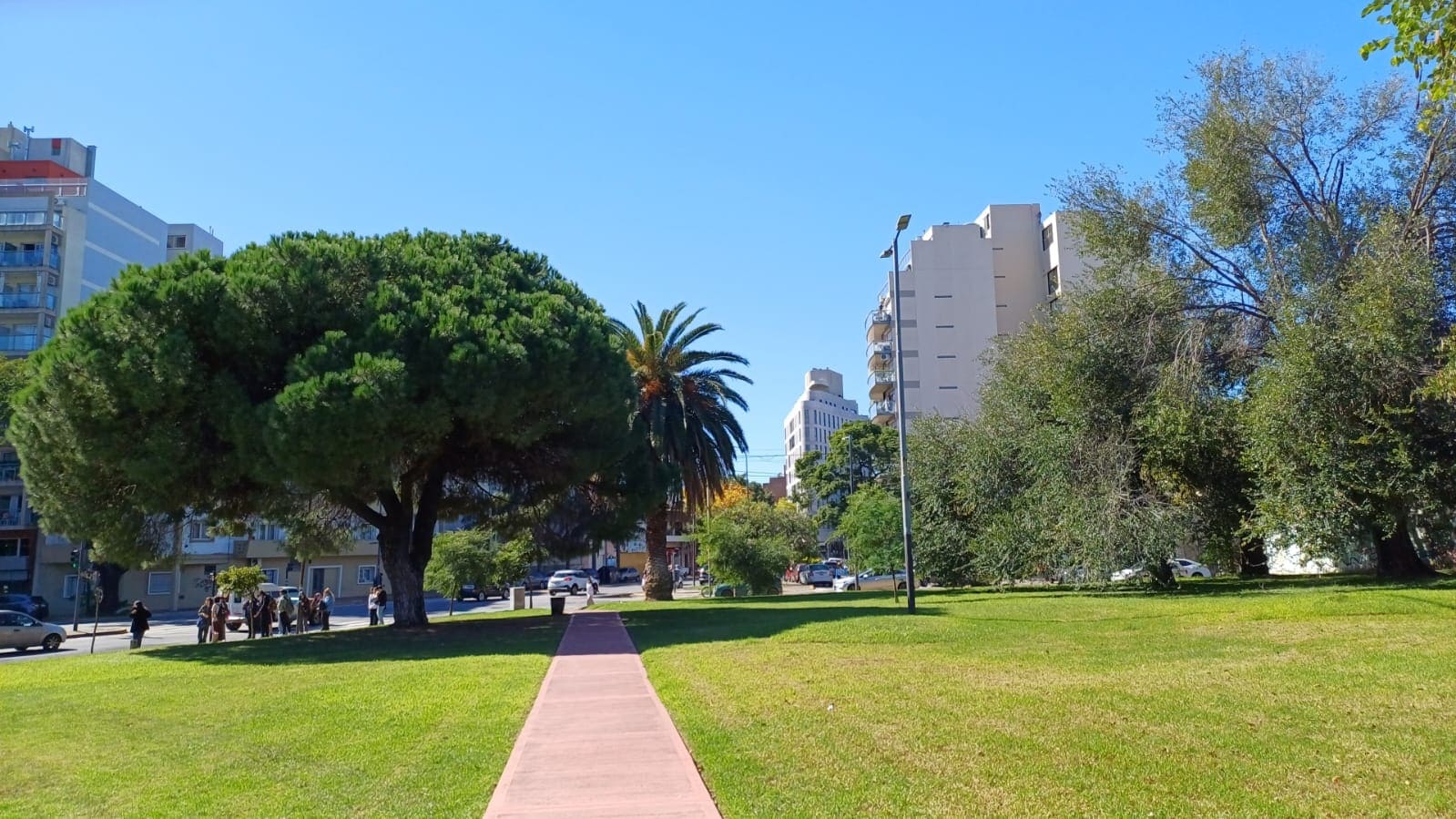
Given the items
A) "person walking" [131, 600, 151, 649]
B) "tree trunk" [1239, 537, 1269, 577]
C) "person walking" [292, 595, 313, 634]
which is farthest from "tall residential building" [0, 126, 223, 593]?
"tree trunk" [1239, 537, 1269, 577]

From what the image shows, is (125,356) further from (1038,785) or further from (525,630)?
(1038,785)

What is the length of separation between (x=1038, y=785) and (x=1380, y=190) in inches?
1089

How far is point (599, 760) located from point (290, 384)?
15446 mm

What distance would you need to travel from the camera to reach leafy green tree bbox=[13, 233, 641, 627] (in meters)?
20.9

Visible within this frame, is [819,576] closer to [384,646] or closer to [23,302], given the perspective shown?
[384,646]

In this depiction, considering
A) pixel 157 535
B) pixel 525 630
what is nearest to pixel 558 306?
pixel 525 630

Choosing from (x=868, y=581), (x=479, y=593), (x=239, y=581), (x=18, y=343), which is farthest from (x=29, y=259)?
(x=868, y=581)

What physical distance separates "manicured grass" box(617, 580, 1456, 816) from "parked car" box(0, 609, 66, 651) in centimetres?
2415

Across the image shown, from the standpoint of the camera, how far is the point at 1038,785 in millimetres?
7059

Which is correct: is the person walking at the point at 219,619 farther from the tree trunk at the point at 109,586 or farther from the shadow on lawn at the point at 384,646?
the tree trunk at the point at 109,586

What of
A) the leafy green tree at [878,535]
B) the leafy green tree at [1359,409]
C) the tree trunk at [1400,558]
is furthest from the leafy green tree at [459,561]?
the tree trunk at [1400,558]

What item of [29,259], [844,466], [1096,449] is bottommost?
[1096,449]

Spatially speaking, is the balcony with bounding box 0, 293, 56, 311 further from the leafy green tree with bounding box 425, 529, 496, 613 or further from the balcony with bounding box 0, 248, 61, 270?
the leafy green tree with bounding box 425, 529, 496, 613

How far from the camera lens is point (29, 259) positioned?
60750 mm
